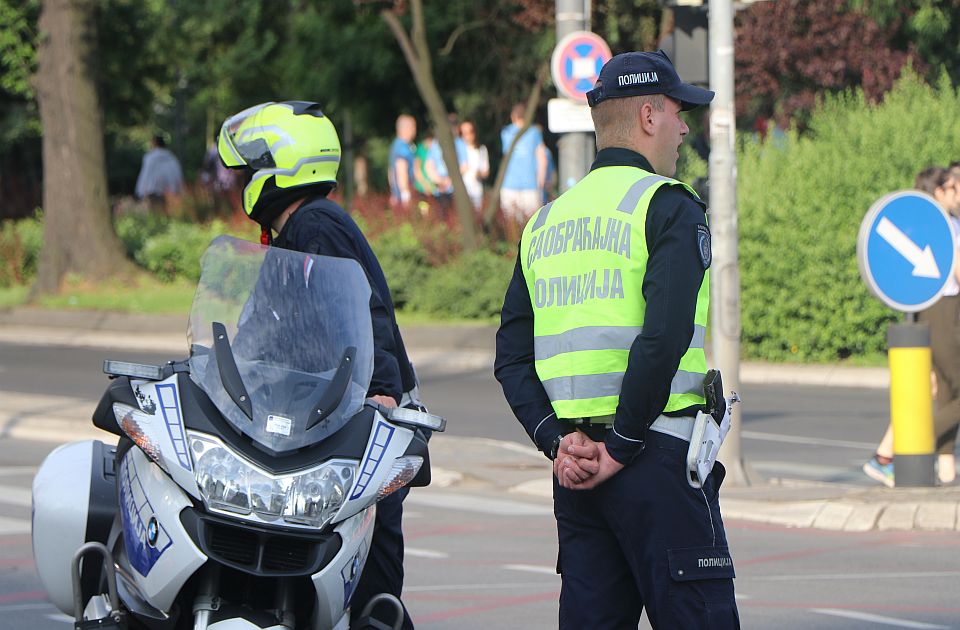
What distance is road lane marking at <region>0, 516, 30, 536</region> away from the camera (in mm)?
9000

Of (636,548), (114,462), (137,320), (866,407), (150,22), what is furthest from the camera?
(150,22)

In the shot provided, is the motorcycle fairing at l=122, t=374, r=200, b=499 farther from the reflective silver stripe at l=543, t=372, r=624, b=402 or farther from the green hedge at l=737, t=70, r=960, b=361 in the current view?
the green hedge at l=737, t=70, r=960, b=361

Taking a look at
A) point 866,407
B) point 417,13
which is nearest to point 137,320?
point 417,13

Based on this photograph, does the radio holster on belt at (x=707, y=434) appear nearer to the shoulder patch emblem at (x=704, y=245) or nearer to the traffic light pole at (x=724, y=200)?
the shoulder patch emblem at (x=704, y=245)

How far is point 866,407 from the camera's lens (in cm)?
1531

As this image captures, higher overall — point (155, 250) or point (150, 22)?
point (150, 22)

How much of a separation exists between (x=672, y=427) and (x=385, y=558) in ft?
4.14

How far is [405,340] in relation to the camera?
2008 centimetres

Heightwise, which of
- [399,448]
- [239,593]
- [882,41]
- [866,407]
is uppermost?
[882,41]

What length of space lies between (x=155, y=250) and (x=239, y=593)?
21.4 meters

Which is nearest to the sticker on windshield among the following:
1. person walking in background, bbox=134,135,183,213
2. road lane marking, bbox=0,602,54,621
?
road lane marking, bbox=0,602,54,621

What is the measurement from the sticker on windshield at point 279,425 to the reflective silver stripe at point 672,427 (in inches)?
34.5

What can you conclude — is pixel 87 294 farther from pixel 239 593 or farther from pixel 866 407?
pixel 239 593

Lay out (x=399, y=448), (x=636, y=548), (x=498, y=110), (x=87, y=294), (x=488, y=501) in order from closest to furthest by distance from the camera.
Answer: (x=636, y=548) < (x=399, y=448) < (x=488, y=501) < (x=87, y=294) < (x=498, y=110)
